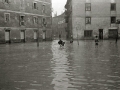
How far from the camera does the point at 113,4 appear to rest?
46.8m

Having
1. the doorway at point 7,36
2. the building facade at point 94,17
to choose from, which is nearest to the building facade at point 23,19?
the doorway at point 7,36

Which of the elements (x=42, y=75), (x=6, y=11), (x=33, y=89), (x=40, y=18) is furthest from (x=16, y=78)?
(x=40, y=18)

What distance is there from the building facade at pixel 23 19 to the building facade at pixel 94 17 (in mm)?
6599

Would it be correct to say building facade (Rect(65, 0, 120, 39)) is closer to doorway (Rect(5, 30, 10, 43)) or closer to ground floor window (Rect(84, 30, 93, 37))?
ground floor window (Rect(84, 30, 93, 37))

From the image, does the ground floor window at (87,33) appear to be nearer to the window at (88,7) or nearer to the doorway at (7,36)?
the window at (88,7)

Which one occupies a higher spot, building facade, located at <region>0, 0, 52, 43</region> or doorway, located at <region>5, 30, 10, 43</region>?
building facade, located at <region>0, 0, 52, 43</region>

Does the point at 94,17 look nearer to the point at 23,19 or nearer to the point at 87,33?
the point at 87,33

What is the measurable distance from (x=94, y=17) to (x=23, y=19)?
55.5 ft

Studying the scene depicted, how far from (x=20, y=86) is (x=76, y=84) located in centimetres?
159

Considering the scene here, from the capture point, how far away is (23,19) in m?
39.7

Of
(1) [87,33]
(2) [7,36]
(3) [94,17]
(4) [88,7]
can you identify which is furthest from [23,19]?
(3) [94,17]

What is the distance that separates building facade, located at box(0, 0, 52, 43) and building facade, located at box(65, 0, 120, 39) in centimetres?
660

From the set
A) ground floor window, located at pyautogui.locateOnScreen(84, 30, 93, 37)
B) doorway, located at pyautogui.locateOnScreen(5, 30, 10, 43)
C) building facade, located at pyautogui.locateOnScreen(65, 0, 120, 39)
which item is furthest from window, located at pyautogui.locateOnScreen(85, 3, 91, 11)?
doorway, located at pyautogui.locateOnScreen(5, 30, 10, 43)

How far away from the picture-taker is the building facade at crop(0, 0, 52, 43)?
35.9 m
